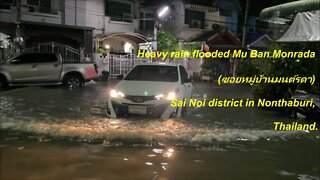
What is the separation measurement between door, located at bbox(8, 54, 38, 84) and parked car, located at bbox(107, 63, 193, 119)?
7507 mm

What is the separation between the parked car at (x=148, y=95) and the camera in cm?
821

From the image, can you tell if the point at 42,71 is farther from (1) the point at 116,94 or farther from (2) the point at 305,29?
(2) the point at 305,29

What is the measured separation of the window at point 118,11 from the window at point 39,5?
4.40 metres

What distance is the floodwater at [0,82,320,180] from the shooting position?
5.05m

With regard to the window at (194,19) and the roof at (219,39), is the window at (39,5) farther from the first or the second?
the roof at (219,39)

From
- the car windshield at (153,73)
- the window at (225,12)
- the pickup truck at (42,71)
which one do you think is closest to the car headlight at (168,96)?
the car windshield at (153,73)

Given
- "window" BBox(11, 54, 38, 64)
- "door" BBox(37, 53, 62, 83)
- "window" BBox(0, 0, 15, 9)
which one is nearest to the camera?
"window" BBox(11, 54, 38, 64)

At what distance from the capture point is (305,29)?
818cm

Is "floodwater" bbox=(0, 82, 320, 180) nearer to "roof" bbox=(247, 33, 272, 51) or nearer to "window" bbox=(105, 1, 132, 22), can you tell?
"window" bbox=(105, 1, 132, 22)

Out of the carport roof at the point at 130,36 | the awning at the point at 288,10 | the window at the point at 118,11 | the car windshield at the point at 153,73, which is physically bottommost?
the car windshield at the point at 153,73

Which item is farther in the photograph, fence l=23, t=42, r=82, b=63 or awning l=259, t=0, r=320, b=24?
fence l=23, t=42, r=82, b=63

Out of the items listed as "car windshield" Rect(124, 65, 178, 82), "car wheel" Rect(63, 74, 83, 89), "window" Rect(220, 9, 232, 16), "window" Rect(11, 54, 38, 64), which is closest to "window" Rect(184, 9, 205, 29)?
"window" Rect(220, 9, 232, 16)

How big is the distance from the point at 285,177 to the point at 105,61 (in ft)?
61.2

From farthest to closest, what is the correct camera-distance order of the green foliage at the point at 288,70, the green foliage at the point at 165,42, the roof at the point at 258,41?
the roof at the point at 258,41, the green foliage at the point at 165,42, the green foliage at the point at 288,70
